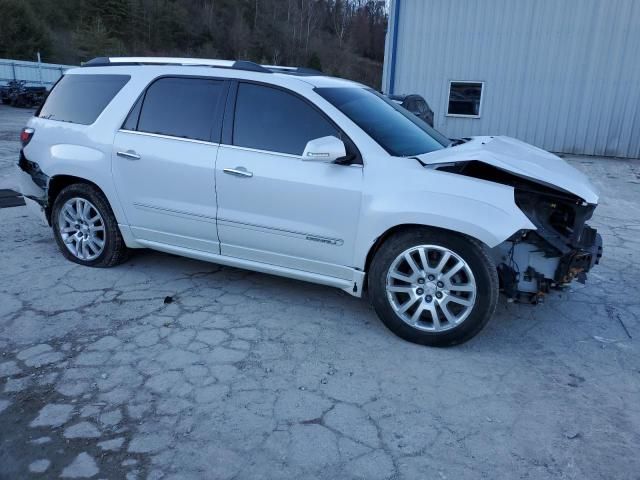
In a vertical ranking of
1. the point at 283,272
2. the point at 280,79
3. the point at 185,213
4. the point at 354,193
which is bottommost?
the point at 283,272

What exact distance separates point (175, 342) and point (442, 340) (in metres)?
1.81

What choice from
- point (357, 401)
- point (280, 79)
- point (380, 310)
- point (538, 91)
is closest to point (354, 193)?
point (380, 310)

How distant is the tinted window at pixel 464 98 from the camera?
15648 millimetres

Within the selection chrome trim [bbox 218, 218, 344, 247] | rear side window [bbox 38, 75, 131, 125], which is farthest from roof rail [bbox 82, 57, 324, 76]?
chrome trim [bbox 218, 218, 344, 247]

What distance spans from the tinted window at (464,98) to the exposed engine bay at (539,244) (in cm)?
1302

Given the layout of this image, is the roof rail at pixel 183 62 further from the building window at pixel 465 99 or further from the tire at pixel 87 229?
the building window at pixel 465 99

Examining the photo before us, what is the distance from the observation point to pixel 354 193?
11.8ft

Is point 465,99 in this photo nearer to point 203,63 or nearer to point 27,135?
point 203,63

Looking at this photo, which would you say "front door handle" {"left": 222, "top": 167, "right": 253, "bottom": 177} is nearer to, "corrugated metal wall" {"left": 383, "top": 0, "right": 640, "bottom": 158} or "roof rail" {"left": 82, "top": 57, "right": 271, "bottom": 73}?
"roof rail" {"left": 82, "top": 57, "right": 271, "bottom": 73}

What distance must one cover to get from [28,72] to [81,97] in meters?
31.9

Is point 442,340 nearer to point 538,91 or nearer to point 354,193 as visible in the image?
point 354,193

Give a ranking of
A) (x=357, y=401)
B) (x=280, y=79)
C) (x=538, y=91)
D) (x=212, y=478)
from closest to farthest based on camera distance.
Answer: (x=212, y=478) < (x=357, y=401) < (x=280, y=79) < (x=538, y=91)

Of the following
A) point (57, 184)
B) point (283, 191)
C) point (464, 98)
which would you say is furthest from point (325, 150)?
point (464, 98)

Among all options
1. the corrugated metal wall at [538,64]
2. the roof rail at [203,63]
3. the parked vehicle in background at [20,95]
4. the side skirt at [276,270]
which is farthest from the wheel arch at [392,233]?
the parked vehicle in background at [20,95]
